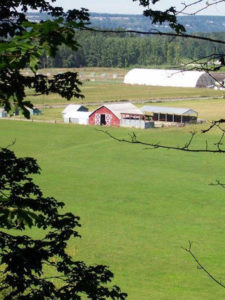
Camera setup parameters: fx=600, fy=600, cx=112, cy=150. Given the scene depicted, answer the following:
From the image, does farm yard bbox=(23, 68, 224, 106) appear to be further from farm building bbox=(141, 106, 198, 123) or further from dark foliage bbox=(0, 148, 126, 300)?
dark foliage bbox=(0, 148, 126, 300)

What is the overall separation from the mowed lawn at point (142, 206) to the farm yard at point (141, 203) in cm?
4

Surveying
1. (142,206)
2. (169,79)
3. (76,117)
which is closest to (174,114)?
(76,117)

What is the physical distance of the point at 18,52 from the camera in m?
5.53

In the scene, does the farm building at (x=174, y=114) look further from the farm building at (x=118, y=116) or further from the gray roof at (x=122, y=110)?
the farm building at (x=118, y=116)

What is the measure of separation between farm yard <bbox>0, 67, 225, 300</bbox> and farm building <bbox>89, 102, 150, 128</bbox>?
17.7 feet

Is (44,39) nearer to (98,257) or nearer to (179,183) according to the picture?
(98,257)

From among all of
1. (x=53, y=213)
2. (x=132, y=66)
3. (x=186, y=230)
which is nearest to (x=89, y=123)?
(x=186, y=230)

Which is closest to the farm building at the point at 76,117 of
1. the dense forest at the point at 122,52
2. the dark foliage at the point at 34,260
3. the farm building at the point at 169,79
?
the farm building at the point at 169,79

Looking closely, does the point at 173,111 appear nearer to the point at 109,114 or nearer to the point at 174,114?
the point at 174,114

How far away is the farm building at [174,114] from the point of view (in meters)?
59.6

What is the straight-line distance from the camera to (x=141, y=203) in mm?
28391

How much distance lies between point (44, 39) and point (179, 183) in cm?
2782

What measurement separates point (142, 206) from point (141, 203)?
0.57 meters

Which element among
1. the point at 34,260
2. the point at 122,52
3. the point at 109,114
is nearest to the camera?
the point at 34,260
